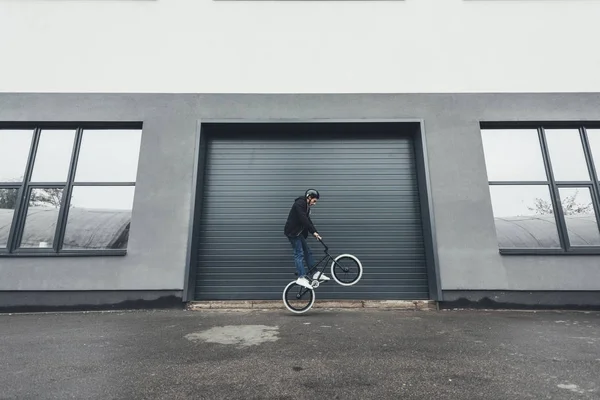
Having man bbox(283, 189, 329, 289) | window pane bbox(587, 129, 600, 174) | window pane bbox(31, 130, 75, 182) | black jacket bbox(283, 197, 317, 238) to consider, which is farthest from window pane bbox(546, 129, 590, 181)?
window pane bbox(31, 130, 75, 182)

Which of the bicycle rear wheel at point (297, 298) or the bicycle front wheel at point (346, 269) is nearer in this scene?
the bicycle rear wheel at point (297, 298)

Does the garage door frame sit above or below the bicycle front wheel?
above

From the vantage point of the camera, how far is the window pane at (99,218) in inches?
216

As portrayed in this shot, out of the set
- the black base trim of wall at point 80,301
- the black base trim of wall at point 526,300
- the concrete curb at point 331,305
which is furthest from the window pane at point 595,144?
the black base trim of wall at point 80,301

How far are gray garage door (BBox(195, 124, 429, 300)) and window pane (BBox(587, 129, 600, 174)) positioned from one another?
366 cm

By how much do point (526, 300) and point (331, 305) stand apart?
3571mm

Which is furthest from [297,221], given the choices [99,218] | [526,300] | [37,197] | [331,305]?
[37,197]

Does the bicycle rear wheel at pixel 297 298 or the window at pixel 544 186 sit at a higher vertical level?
the window at pixel 544 186

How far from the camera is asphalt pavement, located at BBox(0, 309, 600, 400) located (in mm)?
2117

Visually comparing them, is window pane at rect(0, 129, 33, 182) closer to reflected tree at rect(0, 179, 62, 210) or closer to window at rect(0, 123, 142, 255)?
window at rect(0, 123, 142, 255)

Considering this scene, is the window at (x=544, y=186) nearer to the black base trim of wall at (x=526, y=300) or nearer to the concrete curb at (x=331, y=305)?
the black base trim of wall at (x=526, y=300)

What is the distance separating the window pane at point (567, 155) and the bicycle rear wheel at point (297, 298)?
223 inches

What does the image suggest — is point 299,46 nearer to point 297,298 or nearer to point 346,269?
point 346,269

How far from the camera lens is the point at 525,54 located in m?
6.24
